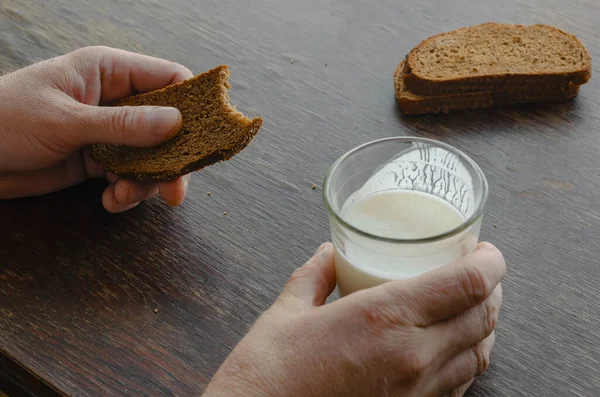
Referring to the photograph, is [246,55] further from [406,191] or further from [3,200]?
[406,191]

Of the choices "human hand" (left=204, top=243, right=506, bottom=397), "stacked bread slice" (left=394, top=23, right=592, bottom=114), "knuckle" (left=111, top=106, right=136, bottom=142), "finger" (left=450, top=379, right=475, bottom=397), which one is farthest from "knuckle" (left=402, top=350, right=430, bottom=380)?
"stacked bread slice" (left=394, top=23, right=592, bottom=114)

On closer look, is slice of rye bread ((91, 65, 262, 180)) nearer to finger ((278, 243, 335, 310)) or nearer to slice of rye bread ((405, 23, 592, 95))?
finger ((278, 243, 335, 310))

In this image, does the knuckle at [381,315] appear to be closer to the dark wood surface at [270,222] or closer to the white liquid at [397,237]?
the white liquid at [397,237]

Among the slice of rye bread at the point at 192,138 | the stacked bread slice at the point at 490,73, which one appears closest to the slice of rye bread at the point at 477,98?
the stacked bread slice at the point at 490,73

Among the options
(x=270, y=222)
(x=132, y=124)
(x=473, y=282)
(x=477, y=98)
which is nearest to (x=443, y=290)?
(x=473, y=282)

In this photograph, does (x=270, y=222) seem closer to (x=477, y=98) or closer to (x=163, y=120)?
(x=163, y=120)

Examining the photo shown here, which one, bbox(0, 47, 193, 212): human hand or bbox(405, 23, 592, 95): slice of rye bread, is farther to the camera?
bbox(405, 23, 592, 95): slice of rye bread
